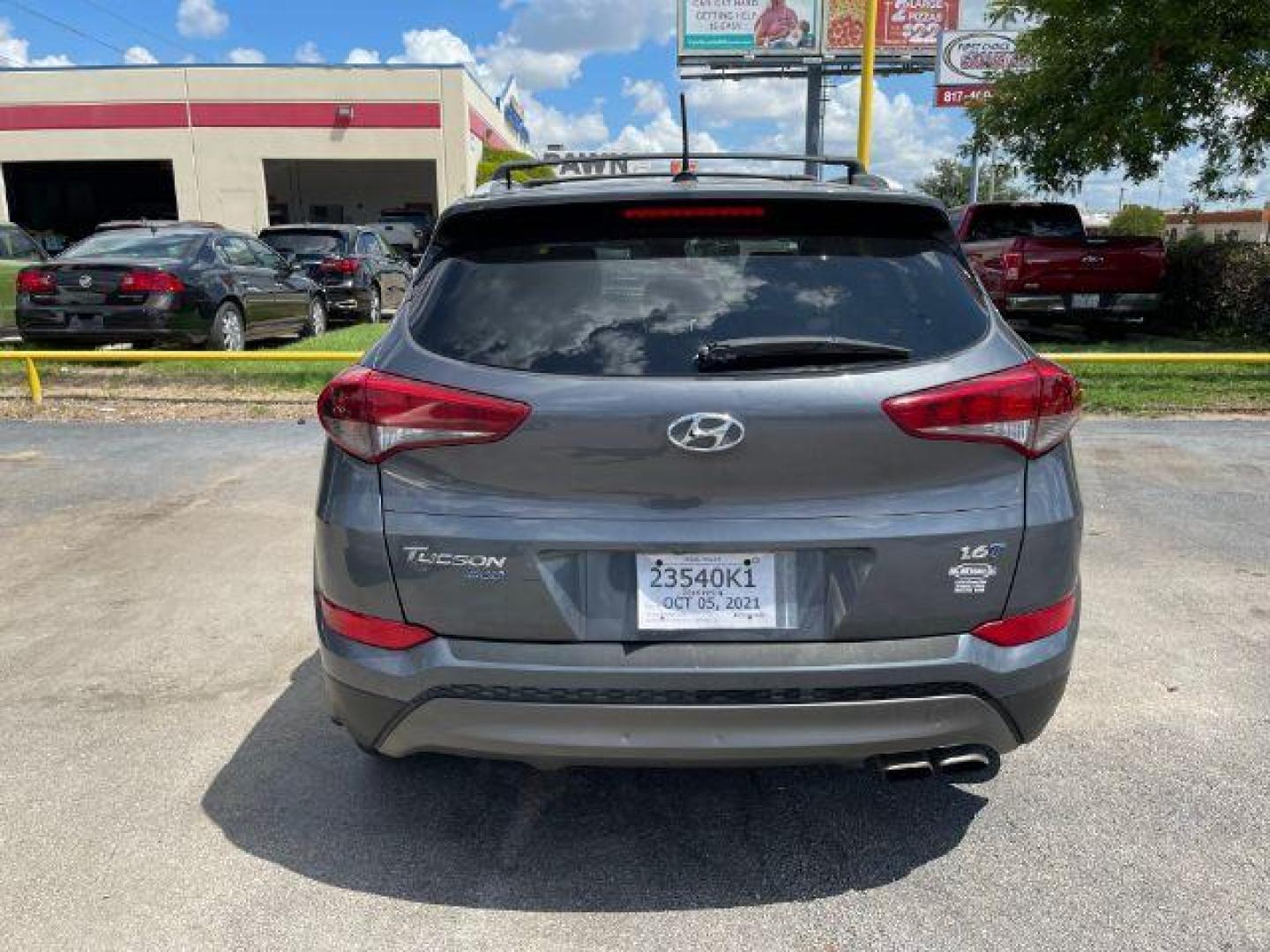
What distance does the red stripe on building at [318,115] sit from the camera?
3328 centimetres

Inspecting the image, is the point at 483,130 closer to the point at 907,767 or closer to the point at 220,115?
the point at 220,115

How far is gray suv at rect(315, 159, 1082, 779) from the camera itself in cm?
235

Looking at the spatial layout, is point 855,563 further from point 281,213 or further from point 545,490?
point 281,213

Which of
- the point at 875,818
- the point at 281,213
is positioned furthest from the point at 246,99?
the point at 875,818

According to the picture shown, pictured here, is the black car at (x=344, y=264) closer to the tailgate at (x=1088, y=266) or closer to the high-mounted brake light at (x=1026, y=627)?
the tailgate at (x=1088, y=266)

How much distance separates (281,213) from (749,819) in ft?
137

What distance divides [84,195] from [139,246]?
113 ft

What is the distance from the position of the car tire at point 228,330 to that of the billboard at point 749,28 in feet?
89.0

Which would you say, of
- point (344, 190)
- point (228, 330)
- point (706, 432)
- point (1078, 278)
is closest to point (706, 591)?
point (706, 432)

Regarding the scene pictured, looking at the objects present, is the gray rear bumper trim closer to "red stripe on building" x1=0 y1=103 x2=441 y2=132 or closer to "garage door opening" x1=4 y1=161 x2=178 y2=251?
"red stripe on building" x1=0 y1=103 x2=441 y2=132

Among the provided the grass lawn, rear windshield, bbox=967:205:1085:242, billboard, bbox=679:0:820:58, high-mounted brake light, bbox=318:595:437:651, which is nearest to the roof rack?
high-mounted brake light, bbox=318:595:437:651

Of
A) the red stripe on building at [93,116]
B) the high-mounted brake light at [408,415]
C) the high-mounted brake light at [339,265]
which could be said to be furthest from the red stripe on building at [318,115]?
the high-mounted brake light at [408,415]

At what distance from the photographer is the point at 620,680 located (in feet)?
7.70

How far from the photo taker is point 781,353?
2.41 m
